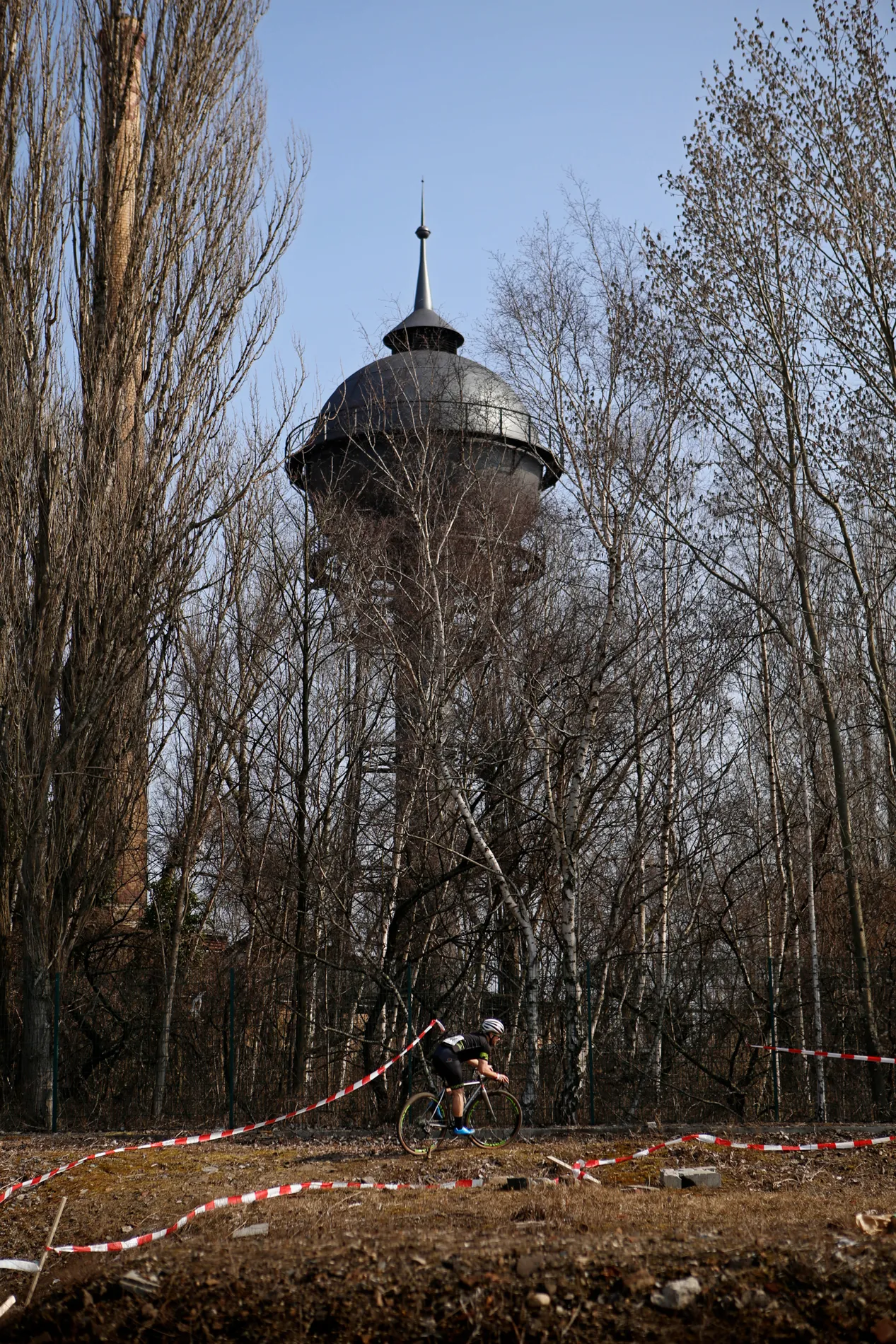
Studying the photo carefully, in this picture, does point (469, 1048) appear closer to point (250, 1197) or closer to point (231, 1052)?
point (250, 1197)

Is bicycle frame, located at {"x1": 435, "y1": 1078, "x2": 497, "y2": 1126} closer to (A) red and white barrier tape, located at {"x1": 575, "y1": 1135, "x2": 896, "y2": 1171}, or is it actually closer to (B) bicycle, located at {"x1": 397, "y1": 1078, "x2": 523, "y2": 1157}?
(B) bicycle, located at {"x1": 397, "y1": 1078, "x2": 523, "y2": 1157}

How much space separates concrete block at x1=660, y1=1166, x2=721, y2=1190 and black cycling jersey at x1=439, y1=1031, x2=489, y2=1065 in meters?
1.94

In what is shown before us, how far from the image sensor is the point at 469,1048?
9.31 meters

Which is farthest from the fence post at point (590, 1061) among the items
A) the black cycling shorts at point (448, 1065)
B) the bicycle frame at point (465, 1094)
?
A: the black cycling shorts at point (448, 1065)

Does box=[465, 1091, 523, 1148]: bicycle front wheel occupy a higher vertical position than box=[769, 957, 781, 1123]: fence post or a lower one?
lower

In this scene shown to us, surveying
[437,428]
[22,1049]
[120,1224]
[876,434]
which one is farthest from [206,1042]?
[876,434]

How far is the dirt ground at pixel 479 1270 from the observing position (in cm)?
475

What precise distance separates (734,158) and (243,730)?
9911 millimetres

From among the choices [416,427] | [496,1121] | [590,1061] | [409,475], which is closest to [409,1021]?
[590,1061]

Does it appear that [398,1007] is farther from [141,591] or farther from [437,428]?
[437,428]

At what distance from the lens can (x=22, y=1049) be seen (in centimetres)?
1333

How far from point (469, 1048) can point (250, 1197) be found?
2.63 metres

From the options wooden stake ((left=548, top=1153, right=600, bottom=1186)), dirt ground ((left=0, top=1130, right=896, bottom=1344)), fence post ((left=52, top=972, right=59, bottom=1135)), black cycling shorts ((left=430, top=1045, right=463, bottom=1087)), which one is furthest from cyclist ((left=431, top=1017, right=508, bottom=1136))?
fence post ((left=52, top=972, right=59, bottom=1135))

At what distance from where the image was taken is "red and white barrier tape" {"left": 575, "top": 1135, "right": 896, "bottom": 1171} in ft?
29.0
